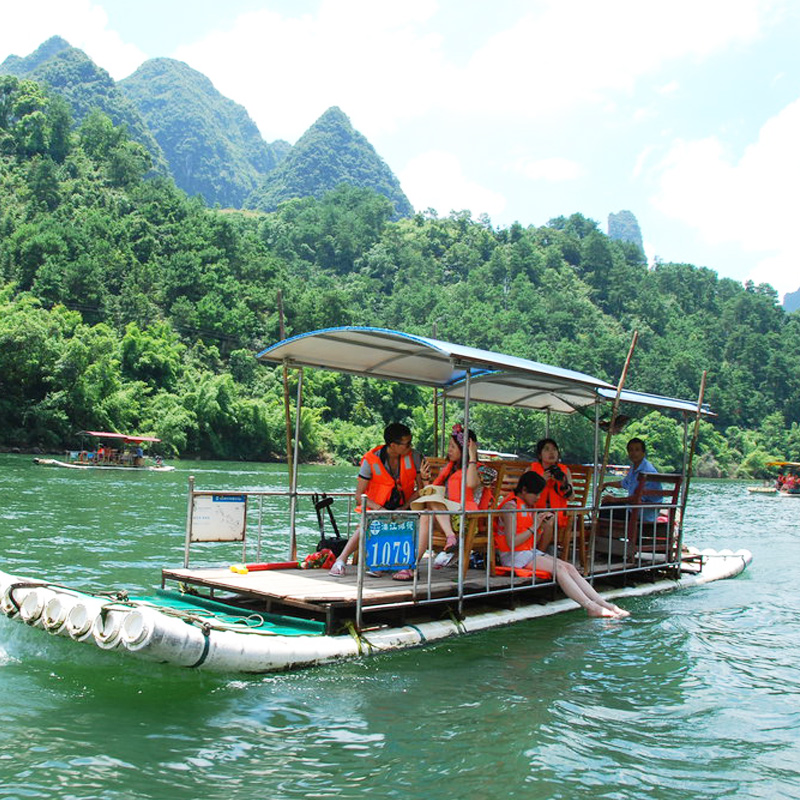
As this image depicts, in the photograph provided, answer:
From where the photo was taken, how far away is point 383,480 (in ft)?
30.5

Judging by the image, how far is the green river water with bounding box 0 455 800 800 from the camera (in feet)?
17.9

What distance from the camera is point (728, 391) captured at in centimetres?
10956

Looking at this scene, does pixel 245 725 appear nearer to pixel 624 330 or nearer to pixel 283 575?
pixel 283 575

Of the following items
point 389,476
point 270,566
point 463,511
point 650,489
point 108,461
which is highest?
point 389,476

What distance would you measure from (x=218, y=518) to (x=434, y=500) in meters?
2.23

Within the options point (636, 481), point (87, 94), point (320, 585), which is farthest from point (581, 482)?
point (87, 94)

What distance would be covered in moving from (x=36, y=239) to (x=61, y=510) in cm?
5965

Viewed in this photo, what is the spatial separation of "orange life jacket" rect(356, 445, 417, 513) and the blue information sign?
133cm

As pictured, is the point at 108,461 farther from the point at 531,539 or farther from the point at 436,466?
the point at 531,539

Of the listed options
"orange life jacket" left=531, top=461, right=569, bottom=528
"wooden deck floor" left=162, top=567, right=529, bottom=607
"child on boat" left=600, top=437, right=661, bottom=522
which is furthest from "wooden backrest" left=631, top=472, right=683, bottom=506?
"wooden deck floor" left=162, top=567, right=529, bottom=607

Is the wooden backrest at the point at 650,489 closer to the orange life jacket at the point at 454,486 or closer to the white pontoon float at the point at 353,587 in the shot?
the white pontoon float at the point at 353,587

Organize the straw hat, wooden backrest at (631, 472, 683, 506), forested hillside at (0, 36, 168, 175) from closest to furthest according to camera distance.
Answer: the straw hat, wooden backrest at (631, 472, 683, 506), forested hillside at (0, 36, 168, 175)

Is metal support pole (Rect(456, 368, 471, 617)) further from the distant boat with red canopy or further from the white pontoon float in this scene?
the distant boat with red canopy

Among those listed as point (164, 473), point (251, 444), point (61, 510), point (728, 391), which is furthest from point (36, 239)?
point (728, 391)
